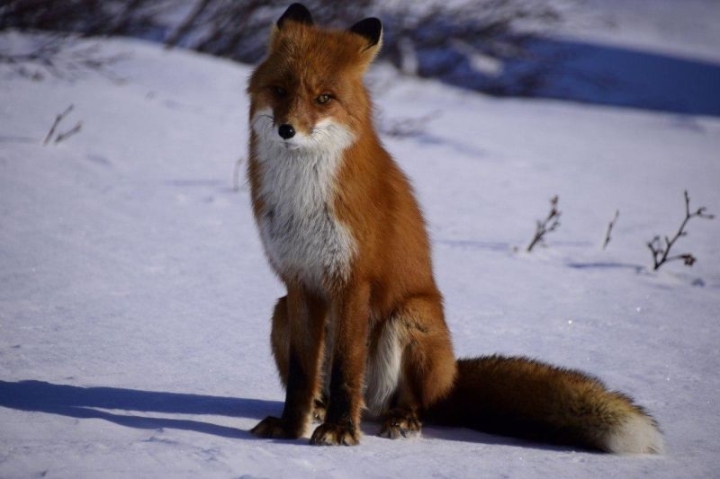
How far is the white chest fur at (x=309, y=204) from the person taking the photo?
338cm

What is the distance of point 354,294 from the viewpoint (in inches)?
134

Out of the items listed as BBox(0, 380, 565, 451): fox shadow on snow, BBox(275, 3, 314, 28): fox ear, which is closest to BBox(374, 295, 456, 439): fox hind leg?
BBox(0, 380, 565, 451): fox shadow on snow

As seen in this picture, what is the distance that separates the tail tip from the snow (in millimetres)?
53

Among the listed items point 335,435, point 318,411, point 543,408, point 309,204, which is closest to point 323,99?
point 309,204

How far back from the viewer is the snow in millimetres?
3213

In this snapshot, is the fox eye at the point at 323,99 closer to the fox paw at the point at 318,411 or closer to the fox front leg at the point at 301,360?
the fox front leg at the point at 301,360

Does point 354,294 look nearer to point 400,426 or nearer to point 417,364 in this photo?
point 417,364

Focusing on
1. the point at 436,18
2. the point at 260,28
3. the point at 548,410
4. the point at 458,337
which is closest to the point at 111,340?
the point at 458,337

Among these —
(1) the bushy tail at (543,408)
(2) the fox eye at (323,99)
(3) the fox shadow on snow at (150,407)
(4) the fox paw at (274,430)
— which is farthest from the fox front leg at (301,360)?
(2) the fox eye at (323,99)

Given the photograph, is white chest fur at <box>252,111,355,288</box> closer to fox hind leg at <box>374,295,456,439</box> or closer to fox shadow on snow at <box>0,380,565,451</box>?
fox hind leg at <box>374,295,456,439</box>

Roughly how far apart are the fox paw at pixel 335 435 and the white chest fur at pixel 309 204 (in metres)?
0.58

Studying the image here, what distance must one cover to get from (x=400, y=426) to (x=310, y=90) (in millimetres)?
1469

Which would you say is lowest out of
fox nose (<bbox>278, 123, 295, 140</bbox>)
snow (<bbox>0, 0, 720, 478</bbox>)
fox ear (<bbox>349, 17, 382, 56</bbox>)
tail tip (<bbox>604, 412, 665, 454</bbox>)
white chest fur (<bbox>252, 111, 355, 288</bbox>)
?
snow (<bbox>0, 0, 720, 478</bbox>)

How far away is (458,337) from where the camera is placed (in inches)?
196
